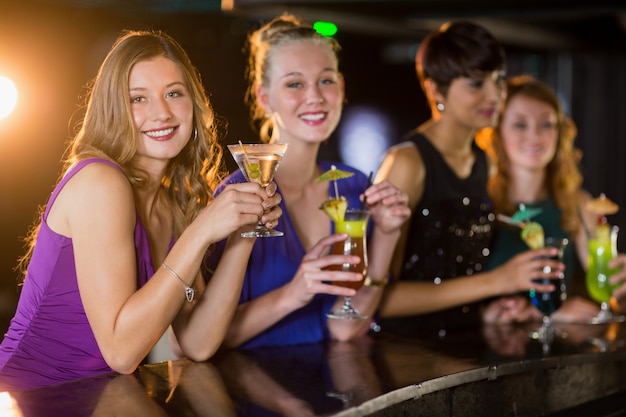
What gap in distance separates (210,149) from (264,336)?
0.75 meters

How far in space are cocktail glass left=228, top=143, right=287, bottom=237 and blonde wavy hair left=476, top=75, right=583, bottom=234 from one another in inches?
82.4

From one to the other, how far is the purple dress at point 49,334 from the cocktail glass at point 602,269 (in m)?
Result: 2.15

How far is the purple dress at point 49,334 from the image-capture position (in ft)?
8.58

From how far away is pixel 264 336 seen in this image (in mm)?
3252

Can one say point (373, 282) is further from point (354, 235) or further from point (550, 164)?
point (550, 164)

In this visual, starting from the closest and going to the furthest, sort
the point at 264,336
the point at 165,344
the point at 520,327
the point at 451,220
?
the point at 264,336, the point at 520,327, the point at 451,220, the point at 165,344

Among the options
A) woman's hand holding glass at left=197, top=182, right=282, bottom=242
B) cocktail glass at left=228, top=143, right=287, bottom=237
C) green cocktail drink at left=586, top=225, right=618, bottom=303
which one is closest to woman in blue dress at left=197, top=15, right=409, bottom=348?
cocktail glass at left=228, top=143, right=287, bottom=237

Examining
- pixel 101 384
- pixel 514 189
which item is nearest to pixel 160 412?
pixel 101 384

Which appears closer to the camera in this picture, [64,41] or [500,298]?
[500,298]

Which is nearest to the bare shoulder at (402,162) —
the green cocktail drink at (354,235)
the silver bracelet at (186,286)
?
the green cocktail drink at (354,235)

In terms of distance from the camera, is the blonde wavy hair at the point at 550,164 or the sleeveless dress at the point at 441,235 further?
the blonde wavy hair at the point at 550,164

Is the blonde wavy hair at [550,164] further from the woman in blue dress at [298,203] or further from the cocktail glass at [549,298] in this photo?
the woman in blue dress at [298,203]

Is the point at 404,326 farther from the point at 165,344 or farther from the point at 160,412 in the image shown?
the point at 165,344

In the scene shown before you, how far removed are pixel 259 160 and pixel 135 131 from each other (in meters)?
0.39
